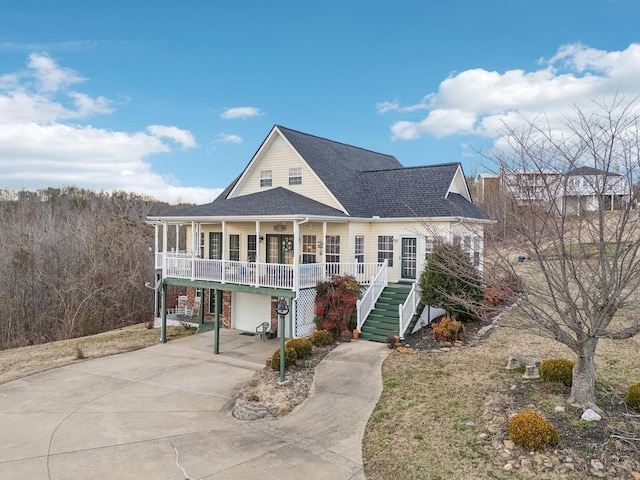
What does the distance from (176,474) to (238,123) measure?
2269 cm

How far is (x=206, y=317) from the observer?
68.6 feet

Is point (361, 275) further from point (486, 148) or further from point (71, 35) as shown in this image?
point (71, 35)

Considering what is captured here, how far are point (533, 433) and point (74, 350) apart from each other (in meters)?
16.8

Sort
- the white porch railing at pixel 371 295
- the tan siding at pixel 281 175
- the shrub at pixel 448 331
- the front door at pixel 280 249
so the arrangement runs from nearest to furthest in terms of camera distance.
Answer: the shrub at pixel 448 331 → the white porch railing at pixel 371 295 → the front door at pixel 280 249 → the tan siding at pixel 281 175

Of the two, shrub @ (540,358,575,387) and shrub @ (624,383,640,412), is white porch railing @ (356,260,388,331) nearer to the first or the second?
shrub @ (540,358,575,387)

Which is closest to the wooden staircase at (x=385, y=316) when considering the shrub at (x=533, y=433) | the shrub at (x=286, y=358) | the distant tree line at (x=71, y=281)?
the shrub at (x=286, y=358)

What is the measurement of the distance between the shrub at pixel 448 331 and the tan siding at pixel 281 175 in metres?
6.69

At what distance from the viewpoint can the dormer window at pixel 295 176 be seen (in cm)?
1884

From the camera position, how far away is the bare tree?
665 cm

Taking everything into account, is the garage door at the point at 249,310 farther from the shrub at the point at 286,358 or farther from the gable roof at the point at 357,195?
the shrub at the point at 286,358

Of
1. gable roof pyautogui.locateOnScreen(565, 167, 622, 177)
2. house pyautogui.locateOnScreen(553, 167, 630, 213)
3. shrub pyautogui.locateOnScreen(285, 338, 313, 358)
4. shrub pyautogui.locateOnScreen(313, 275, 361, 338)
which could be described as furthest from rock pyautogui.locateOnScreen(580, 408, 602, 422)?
shrub pyautogui.locateOnScreen(313, 275, 361, 338)

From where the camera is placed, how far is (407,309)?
48.3 feet

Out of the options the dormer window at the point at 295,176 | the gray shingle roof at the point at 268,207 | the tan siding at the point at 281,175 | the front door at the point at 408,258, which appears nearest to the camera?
the gray shingle roof at the point at 268,207

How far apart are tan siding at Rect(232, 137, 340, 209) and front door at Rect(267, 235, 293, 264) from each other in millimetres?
2259
